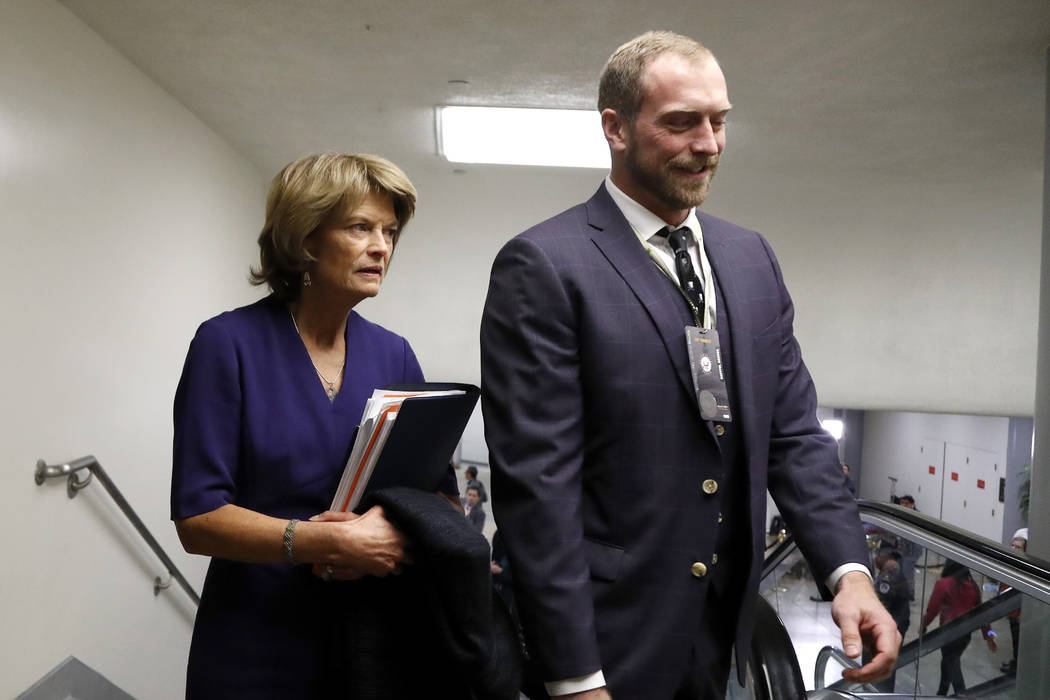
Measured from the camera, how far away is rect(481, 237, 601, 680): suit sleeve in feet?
4.19

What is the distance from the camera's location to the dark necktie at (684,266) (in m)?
1.44

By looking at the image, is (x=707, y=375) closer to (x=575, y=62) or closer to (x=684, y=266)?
(x=684, y=266)

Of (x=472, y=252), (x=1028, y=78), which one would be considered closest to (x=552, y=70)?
(x=1028, y=78)

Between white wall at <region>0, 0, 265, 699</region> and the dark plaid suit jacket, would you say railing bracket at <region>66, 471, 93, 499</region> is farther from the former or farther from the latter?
the dark plaid suit jacket

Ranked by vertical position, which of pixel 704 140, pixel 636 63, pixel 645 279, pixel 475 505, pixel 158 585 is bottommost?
pixel 475 505

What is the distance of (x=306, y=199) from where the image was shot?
1.61 metres

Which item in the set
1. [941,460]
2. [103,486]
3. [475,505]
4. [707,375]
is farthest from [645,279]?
[941,460]

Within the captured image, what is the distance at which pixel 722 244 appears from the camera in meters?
1.53

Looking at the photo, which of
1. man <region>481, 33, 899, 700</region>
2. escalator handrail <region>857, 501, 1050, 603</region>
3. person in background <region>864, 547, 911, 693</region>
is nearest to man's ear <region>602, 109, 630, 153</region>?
man <region>481, 33, 899, 700</region>

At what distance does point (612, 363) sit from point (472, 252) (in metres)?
5.98

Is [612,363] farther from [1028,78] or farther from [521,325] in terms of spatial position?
[1028,78]

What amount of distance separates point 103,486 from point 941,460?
8.01 metres

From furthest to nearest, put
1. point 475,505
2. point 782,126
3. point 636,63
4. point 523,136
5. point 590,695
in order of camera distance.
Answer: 1. point 475,505
2. point 523,136
3. point 782,126
4. point 636,63
5. point 590,695

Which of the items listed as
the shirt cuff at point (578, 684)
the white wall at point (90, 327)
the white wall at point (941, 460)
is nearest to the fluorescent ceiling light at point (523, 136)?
the white wall at point (90, 327)
